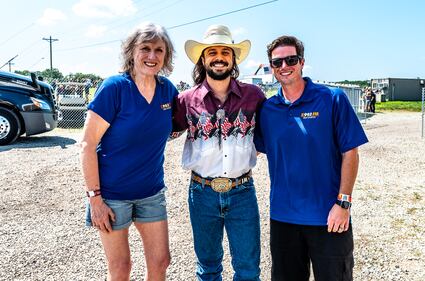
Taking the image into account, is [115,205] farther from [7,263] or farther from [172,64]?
[7,263]

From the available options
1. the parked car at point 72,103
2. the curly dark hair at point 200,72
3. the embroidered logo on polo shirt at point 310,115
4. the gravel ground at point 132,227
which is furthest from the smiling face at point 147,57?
the parked car at point 72,103

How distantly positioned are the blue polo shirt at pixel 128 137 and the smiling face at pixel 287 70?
0.82 metres

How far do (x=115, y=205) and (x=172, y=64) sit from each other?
1105 millimetres

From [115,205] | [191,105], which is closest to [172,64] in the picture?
[191,105]

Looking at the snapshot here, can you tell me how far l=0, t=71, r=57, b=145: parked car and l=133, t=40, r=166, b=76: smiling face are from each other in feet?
30.5

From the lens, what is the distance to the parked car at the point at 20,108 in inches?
421

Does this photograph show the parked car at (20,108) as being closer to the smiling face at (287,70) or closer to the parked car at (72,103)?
the parked car at (72,103)

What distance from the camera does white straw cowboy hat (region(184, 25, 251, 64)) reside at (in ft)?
9.87

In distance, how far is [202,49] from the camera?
3123 mm

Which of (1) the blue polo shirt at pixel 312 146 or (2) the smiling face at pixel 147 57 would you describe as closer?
(1) the blue polo shirt at pixel 312 146

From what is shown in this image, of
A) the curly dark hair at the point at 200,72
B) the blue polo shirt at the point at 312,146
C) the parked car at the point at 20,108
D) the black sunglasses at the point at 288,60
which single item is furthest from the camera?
the parked car at the point at 20,108

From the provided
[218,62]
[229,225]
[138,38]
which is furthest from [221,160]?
[138,38]

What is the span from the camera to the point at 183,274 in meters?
3.83

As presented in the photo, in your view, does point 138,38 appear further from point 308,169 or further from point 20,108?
point 20,108
